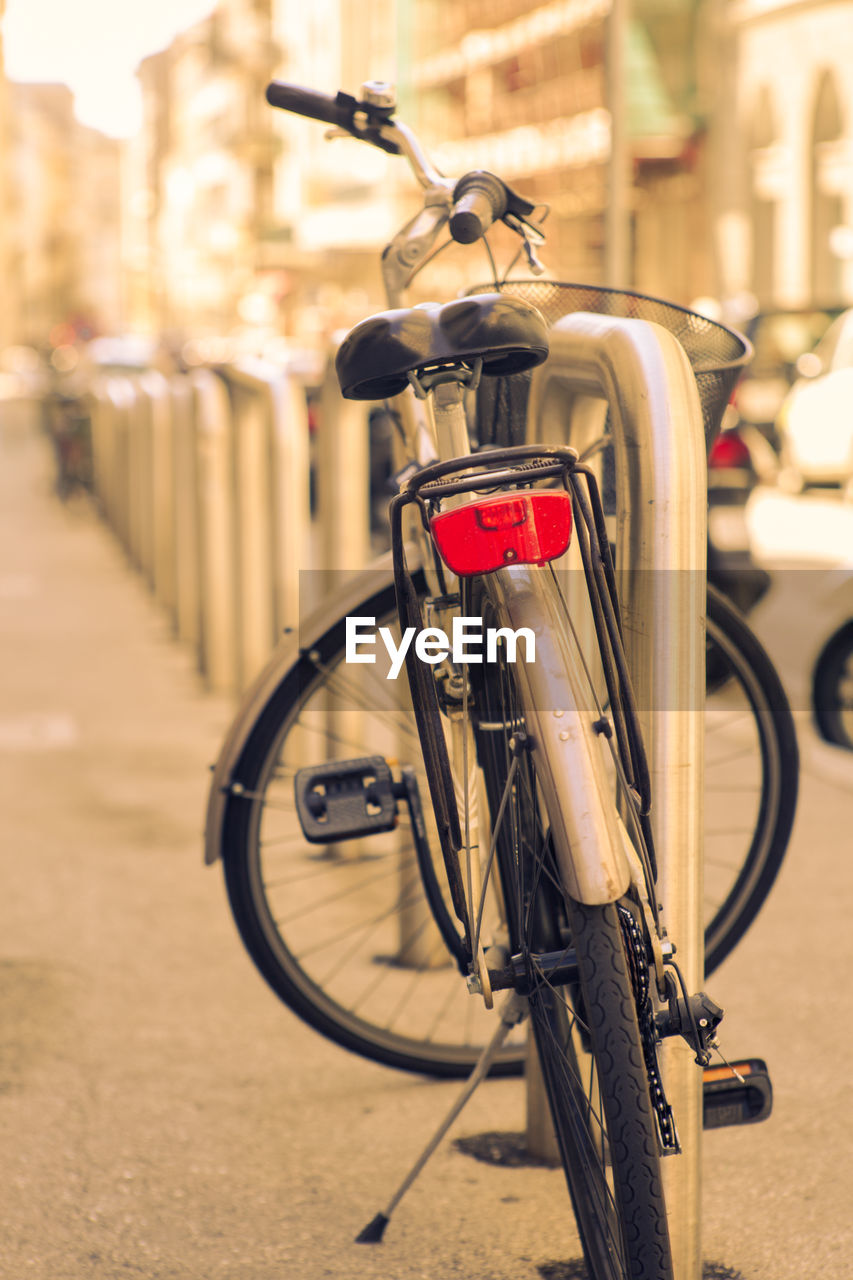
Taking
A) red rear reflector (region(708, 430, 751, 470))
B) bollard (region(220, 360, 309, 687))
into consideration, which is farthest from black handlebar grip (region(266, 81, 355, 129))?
red rear reflector (region(708, 430, 751, 470))

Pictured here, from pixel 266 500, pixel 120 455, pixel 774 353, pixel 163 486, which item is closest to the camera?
pixel 266 500

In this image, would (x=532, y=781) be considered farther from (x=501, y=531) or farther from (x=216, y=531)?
(x=216, y=531)

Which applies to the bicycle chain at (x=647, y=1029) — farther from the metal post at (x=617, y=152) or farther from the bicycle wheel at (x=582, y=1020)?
the metal post at (x=617, y=152)

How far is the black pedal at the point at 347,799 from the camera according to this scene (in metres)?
2.73

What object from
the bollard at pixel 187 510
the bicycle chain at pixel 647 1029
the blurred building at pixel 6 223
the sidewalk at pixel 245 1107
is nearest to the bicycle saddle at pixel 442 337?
the bicycle chain at pixel 647 1029

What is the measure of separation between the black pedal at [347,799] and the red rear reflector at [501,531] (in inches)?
32.7

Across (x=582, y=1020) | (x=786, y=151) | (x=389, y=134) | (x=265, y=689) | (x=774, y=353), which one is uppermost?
(x=786, y=151)

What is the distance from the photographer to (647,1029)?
2.06 meters

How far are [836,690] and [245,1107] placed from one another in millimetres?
3173

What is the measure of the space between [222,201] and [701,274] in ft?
203

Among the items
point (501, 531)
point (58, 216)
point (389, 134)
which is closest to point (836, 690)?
point (389, 134)

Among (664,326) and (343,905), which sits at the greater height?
(664,326)

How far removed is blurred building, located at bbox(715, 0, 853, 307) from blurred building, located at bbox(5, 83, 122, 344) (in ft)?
260

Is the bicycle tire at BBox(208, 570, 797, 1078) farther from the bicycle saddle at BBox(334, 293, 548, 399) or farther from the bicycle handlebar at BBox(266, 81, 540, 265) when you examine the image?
the bicycle saddle at BBox(334, 293, 548, 399)
